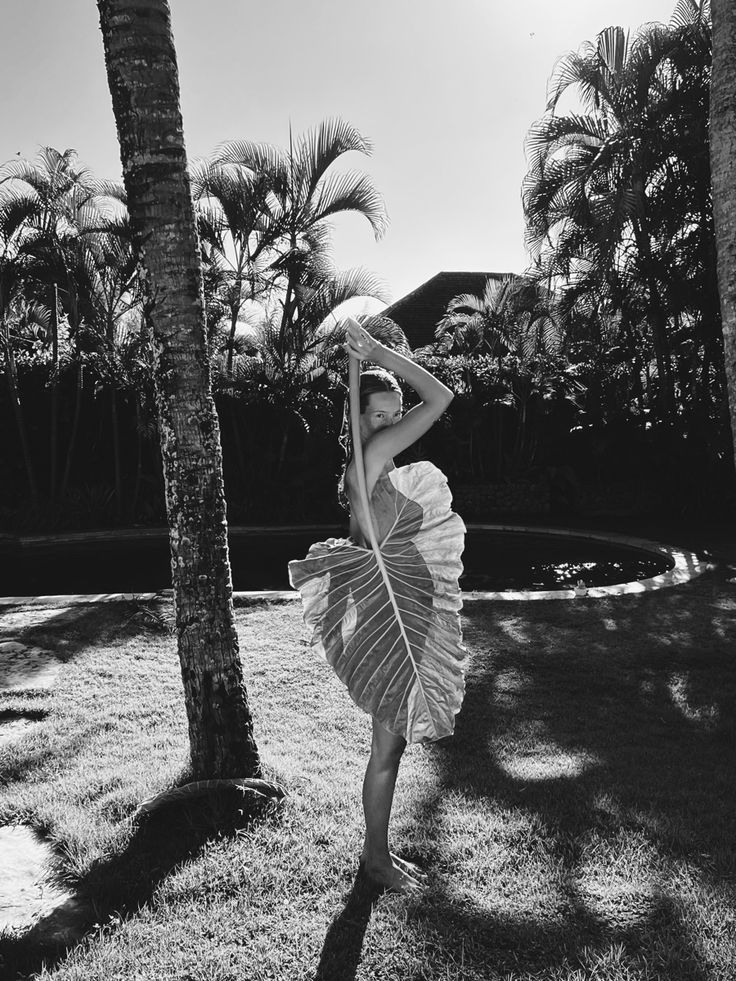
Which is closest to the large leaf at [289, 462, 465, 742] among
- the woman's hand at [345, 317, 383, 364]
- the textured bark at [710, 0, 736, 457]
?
the woman's hand at [345, 317, 383, 364]

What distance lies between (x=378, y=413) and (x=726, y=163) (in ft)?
7.95

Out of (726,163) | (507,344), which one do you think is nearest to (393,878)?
(726,163)

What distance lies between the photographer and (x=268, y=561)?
992 cm

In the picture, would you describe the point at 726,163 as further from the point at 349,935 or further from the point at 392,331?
the point at 392,331

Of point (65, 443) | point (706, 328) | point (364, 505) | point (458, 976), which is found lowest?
point (458, 976)

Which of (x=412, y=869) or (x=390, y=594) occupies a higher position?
(x=390, y=594)

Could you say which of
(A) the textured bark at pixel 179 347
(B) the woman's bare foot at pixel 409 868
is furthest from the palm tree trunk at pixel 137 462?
(B) the woman's bare foot at pixel 409 868

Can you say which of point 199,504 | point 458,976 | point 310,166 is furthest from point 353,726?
point 310,166

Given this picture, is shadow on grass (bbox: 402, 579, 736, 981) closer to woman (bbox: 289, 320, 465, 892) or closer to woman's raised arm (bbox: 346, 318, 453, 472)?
woman (bbox: 289, 320, 465, 892)

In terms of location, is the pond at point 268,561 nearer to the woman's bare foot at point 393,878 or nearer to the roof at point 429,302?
the woman's bare foot at point 393,878

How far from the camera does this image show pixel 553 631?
18.5ft

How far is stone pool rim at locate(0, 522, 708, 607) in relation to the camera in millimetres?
6602

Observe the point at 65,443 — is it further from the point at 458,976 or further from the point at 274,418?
the point at 458,976

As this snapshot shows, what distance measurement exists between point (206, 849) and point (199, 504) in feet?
4.06
